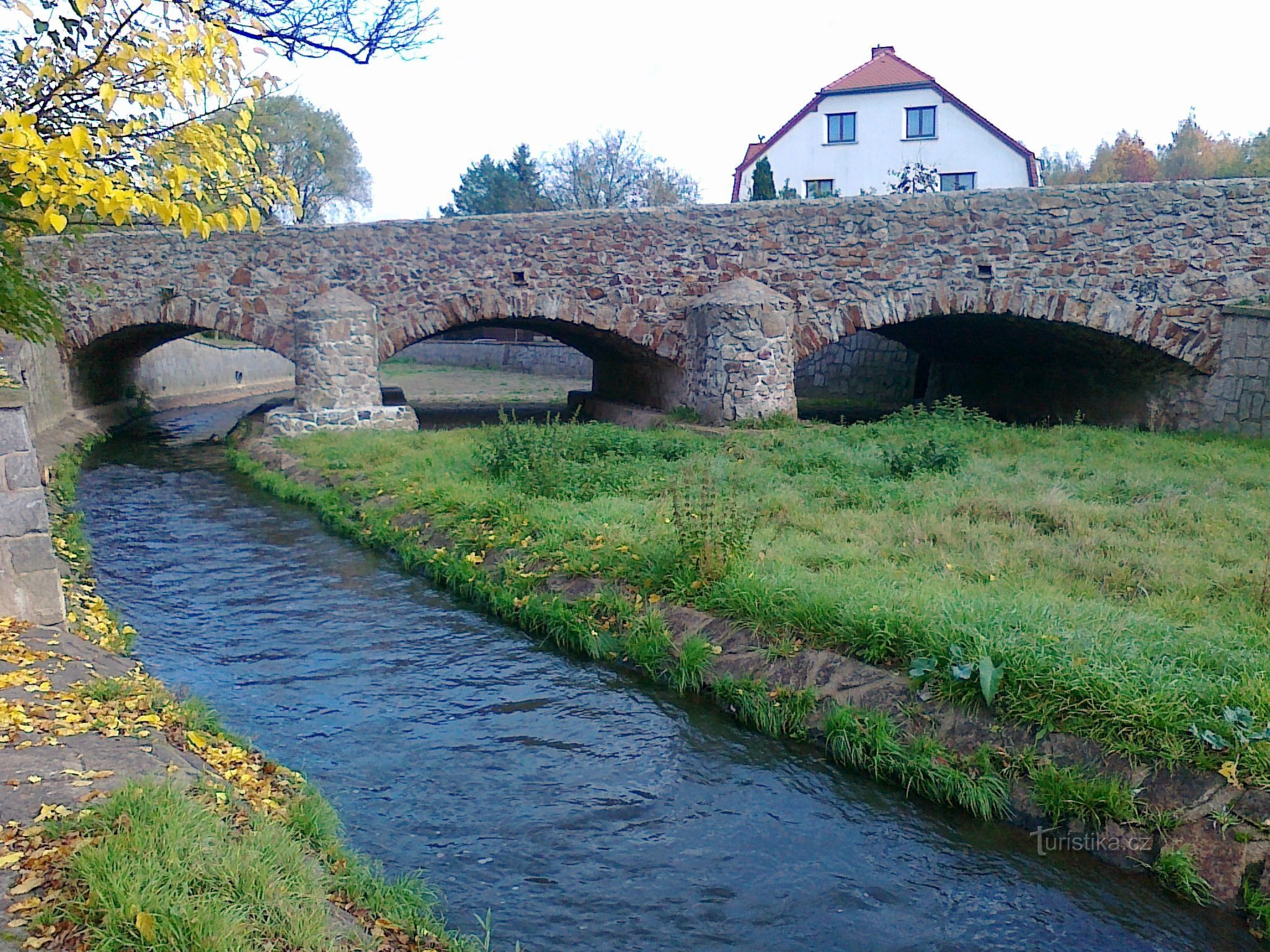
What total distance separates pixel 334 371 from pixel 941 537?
36.4ft

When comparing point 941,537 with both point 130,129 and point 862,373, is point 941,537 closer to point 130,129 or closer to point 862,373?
point 130,129

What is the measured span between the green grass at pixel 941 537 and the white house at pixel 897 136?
91.8ft

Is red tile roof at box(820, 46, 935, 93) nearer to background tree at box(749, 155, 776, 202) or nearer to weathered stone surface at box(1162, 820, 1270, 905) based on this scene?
background tree at box(749, 155, 776, 202)

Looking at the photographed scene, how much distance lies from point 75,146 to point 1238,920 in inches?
207

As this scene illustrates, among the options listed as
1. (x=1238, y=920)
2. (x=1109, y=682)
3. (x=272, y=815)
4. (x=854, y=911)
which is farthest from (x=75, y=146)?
(x=1238, y=920)

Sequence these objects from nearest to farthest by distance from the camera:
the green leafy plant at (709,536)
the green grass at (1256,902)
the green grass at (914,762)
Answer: the green grass at (1256,902) < the green grass at (914,762) < the green leafy plant at (709,536)

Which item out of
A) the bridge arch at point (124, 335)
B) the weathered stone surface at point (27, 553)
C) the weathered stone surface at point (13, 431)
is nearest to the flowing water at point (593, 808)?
the weathered stone surface at point (27, 553)

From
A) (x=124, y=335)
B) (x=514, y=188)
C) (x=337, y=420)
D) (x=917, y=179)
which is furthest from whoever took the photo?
(x=514, y=188)

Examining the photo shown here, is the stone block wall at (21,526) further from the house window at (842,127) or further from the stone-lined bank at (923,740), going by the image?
the house window at (842,127)
